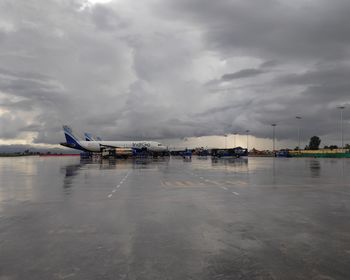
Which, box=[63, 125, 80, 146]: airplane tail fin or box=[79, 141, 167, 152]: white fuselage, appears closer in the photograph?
box=[79, 141, 167, 152]: white fuselage

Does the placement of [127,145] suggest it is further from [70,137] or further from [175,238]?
[175,238]

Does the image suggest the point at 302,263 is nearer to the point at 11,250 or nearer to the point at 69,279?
the point at 69,279

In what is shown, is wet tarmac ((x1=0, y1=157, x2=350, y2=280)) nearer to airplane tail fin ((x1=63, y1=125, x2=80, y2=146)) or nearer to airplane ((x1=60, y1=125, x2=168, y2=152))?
airplane ((x1=60, y1=125, x2=168, y2=152))

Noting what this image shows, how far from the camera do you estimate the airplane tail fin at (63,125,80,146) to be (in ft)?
348

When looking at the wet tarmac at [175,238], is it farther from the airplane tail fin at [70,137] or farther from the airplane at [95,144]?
the airplane tail fin at [70,137]

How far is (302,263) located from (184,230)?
11.7 ft

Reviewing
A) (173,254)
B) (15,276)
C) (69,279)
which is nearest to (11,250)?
(15,276)

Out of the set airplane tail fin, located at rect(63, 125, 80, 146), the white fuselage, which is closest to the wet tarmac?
the white fuselage

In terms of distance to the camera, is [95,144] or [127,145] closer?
[127,145]

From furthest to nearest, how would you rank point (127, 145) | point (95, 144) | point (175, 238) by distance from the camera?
point (95, 144) < point (127, 145) < point (175, 238)

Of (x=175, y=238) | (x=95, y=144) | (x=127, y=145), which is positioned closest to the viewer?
(x=175, y=238)

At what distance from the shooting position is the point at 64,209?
1277 cm

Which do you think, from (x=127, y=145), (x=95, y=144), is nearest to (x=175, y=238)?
(x=127, y=145)

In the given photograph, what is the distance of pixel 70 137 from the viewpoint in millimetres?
106250
